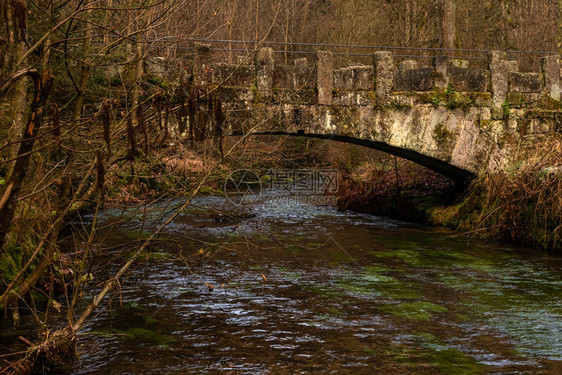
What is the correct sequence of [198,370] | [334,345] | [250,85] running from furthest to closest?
[250,85] < [334,345] < [198,370]

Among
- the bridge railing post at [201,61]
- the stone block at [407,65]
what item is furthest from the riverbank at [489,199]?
the bridge railing post at [201,61]

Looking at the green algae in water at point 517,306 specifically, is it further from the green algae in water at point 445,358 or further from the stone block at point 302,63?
the stone block at point 302,63

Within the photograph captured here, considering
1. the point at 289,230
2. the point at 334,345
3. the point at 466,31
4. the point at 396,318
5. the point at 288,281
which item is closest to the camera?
the point at 334,345

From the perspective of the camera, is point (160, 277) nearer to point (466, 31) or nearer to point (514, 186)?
point (514, 186)

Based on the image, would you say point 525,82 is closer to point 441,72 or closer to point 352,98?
point 441,72

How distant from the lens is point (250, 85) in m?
10.2

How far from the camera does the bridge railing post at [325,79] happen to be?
10375 mm

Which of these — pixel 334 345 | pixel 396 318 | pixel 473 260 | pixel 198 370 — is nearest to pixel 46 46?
pixel 198 370

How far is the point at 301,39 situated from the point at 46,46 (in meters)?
22.3

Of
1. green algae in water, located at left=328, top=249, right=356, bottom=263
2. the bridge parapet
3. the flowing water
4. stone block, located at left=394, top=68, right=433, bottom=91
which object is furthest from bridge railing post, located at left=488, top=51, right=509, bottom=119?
green algae in water, located at left=328, top=249, right=356, bottom=263

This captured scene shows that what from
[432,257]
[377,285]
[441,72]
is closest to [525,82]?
[441,72]

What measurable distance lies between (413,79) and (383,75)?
25.5 inches

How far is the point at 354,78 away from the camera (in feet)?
35.2

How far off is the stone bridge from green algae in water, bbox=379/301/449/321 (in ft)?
13.3
